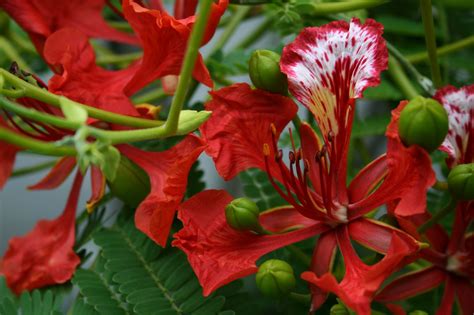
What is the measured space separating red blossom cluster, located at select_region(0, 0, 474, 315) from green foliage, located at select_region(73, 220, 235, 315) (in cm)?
5

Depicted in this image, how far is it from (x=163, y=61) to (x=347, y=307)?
283mm

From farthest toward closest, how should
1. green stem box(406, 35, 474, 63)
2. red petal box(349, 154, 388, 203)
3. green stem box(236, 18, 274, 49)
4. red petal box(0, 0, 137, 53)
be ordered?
green stem box(236, 18, 274, 49), green stem box(406, 35, 474, 63), red petal box(0, 0, 137, 53), red petal box(349, 154, 388, 203)

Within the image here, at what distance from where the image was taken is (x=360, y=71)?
2.31 feet

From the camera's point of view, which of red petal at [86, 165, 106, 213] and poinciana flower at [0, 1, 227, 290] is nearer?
poinciana flower at [0, 1, 227, 290]

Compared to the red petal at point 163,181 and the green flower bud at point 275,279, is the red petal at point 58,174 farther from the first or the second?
the green flower bud at point 275,279

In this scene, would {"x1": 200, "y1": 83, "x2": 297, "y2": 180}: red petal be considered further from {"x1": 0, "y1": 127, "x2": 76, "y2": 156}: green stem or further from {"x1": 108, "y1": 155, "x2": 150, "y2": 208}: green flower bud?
{"x1": 0, "y1": 127, "x2": 76, "y2": 156}: green stem

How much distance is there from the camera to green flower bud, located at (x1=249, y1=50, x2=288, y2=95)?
0.70 m

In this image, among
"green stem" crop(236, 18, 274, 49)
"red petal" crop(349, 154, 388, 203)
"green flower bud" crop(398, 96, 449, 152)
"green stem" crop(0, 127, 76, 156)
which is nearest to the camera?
"green stem" crop(0, 127, 76, 156)

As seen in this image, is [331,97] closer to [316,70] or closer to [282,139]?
[316,70]

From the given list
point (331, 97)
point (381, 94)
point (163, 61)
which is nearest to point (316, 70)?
point (331, 97)

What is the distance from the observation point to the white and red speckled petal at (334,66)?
0.69 metres

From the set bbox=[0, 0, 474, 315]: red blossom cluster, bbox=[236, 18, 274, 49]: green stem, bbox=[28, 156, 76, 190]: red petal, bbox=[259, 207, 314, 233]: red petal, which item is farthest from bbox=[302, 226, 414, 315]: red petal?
bbox=[236, 18, 274, 49]: green stem

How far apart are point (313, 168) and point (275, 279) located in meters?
0.14

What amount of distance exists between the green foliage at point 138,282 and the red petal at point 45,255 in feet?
0.13
